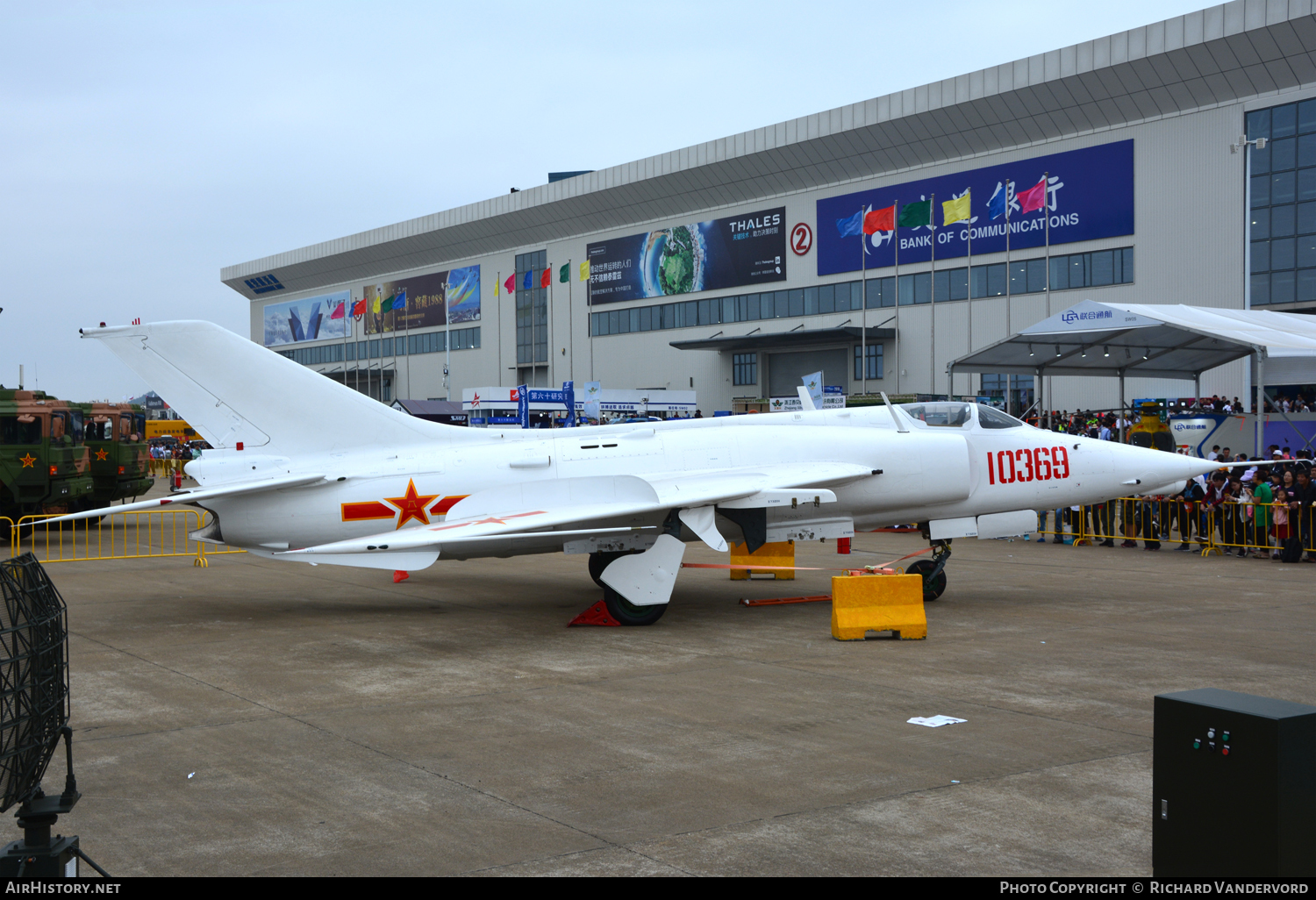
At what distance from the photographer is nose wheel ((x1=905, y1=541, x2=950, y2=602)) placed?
44.7 feet

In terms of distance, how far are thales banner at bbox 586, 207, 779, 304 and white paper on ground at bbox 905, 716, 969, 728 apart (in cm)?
5091

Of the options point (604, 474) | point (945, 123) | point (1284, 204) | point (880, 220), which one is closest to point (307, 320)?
point (880, 220)

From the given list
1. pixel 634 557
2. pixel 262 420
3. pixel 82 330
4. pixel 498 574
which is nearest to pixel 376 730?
pixel 634 557

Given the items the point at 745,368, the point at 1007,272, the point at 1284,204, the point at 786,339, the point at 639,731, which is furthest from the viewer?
the point at 745,368

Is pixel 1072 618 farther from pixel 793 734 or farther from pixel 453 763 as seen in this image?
pixel 453 763

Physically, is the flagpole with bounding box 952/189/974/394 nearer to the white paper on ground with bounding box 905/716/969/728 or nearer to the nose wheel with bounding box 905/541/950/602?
the nose wheel with bounding box 905/541/950/602

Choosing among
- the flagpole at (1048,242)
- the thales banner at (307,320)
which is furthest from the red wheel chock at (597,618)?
the thales banner at (307,320)

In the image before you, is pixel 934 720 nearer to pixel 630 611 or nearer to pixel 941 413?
pixel 630 611

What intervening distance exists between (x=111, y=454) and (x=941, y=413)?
22.3 m

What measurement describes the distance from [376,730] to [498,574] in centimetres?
990

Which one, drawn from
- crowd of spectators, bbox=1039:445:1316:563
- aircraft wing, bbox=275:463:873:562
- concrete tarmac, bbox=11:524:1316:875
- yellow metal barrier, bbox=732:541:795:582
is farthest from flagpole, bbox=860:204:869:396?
aircraft wing, bbox=275:463:873:562

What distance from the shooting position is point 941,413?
14.0m

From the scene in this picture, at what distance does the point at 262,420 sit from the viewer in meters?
12.9

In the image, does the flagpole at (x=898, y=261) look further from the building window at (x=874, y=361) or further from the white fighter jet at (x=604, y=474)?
the white fighter jet at (x=604, y=474)
